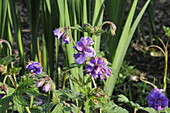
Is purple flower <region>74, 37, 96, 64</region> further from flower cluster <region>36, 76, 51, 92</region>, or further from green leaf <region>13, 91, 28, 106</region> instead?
green leaf <region>13, 91, 28, 106</region>

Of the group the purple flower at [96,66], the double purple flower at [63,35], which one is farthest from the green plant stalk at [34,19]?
the purple flower at [96,66]

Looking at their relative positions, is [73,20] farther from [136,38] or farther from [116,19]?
[136,38]

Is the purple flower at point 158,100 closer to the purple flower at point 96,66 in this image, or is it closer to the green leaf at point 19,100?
the purple flower at point 96,66

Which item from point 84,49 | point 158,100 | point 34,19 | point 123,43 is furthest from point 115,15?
point 84,49

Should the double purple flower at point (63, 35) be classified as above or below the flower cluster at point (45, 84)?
above

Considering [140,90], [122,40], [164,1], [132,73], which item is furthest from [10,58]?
[164,1]

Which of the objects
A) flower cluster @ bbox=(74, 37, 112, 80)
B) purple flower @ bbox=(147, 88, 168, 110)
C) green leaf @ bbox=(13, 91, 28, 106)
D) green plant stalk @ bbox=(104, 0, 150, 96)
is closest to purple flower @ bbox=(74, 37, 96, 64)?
flower cluster @ bbox=(74, 37, 112, 80)

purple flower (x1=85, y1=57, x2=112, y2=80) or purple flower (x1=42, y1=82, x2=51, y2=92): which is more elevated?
purple flower (x1=85, y1=57, x2=112, y2=80)

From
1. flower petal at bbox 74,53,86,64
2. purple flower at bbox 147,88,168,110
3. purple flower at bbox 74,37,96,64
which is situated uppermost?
purple flower at bbox 74,37,96,64

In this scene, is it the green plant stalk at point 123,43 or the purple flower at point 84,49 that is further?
the green plant stalk at point 123,43

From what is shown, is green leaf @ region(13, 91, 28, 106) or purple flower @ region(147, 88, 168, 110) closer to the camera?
green leaf @ region(13, 91, 28, 106)

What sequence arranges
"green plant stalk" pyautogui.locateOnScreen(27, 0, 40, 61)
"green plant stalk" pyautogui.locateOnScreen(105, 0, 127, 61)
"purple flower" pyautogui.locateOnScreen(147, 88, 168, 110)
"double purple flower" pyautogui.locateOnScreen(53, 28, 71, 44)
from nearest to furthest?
"double purple flower" pyautogui.locateOnScreen(53, 28, 71, 44) < "purple flower" pyautogui.locateOnScreen(147, 88, 168, 110) < "green plant stalk" pyautogui.locateOnScreen(105, 0, 127, 61) < "green plant stalk" pyautogui.locateOnScreen(27, 0, 40, 61)
